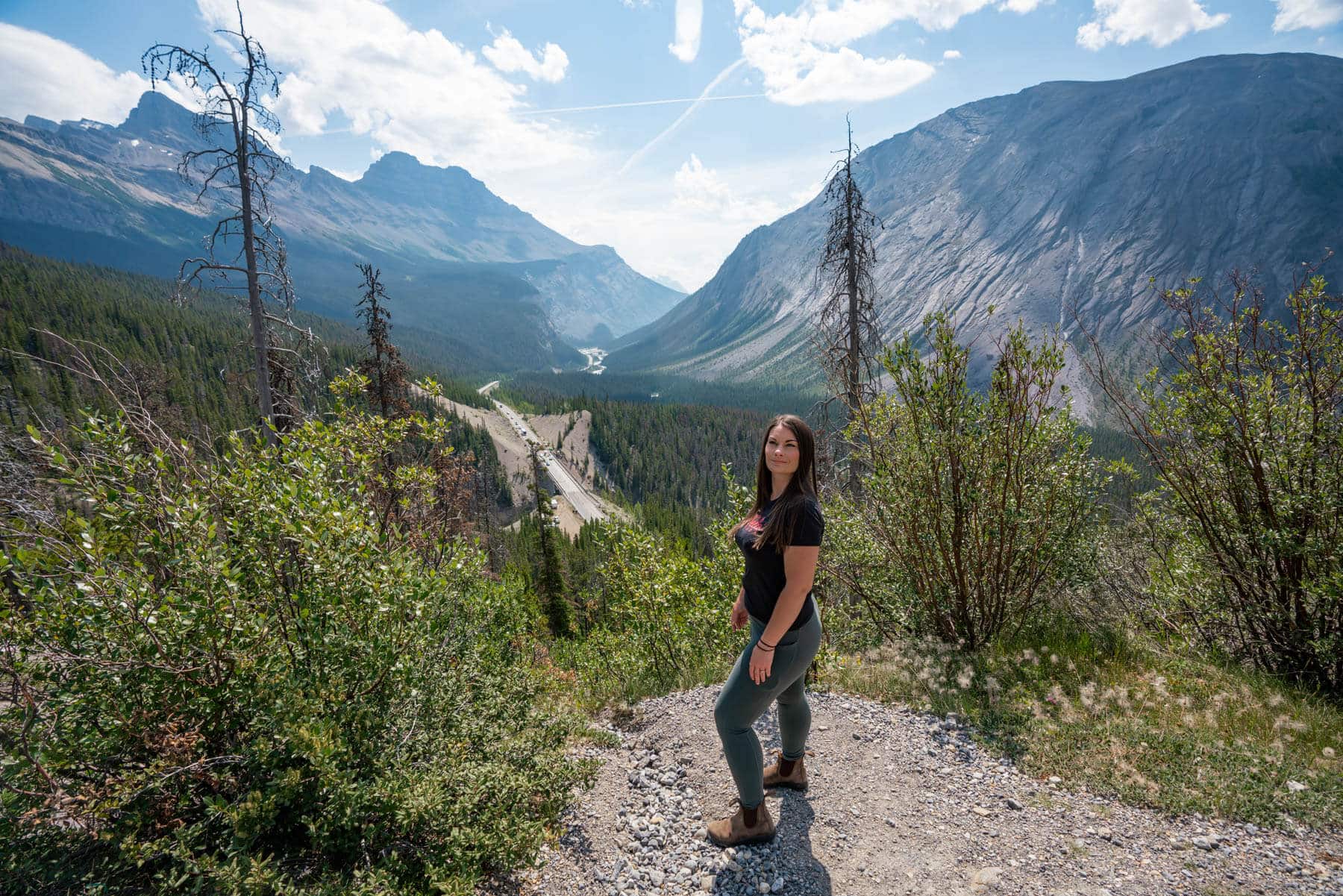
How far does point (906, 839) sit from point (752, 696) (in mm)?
2014

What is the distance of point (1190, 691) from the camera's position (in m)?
5.94

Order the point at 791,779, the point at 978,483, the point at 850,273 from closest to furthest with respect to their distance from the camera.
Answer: the point at 791,779 < the point at 978,483 < the point at 850,273

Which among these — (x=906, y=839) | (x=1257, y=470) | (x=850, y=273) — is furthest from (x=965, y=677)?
(x=850, y=273)

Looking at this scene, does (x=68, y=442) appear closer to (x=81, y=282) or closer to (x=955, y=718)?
(x=955, y=718)

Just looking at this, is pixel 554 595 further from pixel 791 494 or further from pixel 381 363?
pixel 791 494

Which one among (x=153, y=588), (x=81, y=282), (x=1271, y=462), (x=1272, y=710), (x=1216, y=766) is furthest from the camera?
(x=81, y=282)

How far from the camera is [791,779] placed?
523cm

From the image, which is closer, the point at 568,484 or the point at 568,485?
the point at 568,485

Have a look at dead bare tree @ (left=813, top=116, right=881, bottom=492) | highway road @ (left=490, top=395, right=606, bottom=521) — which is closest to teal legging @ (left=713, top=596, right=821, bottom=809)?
dead bare tree @ (left=813, top=116, right=881, bottom=492)

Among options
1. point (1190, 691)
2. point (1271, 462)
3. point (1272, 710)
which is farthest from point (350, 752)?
point (1271, 462)

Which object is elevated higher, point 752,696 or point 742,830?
point 752,696

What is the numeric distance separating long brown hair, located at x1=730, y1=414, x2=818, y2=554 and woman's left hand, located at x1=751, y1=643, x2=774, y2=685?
2.45 feet

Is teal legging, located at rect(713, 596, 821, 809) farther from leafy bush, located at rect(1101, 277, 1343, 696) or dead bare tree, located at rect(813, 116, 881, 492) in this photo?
dead bare tree, located at rect(813, 116, 881, 492)

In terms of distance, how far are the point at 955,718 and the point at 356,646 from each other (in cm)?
620
